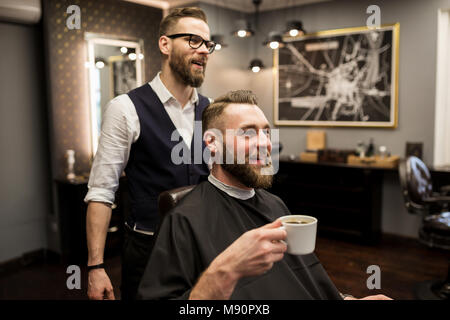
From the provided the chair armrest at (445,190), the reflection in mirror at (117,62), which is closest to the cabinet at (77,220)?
the reflection in mirror at (117,62)

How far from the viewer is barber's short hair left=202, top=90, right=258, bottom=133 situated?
3.90 ft

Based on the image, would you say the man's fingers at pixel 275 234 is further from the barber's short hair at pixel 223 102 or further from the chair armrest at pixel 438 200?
the chair armrest at pixel 438 200

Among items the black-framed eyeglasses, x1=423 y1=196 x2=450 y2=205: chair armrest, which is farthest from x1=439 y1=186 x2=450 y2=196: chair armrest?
the black-framed eyeglasses

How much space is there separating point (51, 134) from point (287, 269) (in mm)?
3120

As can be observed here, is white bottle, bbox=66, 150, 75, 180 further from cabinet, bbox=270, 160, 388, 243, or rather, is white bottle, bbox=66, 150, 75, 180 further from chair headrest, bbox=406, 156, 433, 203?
chair headrest, bbox=406, 156, 433, 203

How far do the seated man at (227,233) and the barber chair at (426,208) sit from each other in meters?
2.07

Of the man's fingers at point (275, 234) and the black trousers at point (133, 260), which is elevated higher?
the man's fingers at point (275, 234)

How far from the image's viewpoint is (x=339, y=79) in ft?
15.1

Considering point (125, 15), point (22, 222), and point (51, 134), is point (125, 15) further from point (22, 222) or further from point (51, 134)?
point (22, 222)

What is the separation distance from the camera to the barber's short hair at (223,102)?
119cm

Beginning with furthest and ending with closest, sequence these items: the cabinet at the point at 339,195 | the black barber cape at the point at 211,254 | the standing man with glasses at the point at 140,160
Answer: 1. the cabinet at the point at 339,195
2. the standing man with glasses at the point at 140,160
3. the black barber cape at the point at 211,254

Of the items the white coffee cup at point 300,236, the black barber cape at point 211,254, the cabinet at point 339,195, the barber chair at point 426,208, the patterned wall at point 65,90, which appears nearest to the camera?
the white coffee cup at point 300,236

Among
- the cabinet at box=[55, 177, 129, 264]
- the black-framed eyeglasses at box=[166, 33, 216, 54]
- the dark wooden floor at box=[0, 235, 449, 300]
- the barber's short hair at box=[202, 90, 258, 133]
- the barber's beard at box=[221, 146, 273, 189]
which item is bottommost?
the dark wooden floor at box=[0, 235, 449, 300]

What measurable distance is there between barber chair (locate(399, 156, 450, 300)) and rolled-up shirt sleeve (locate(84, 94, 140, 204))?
2.37 m
